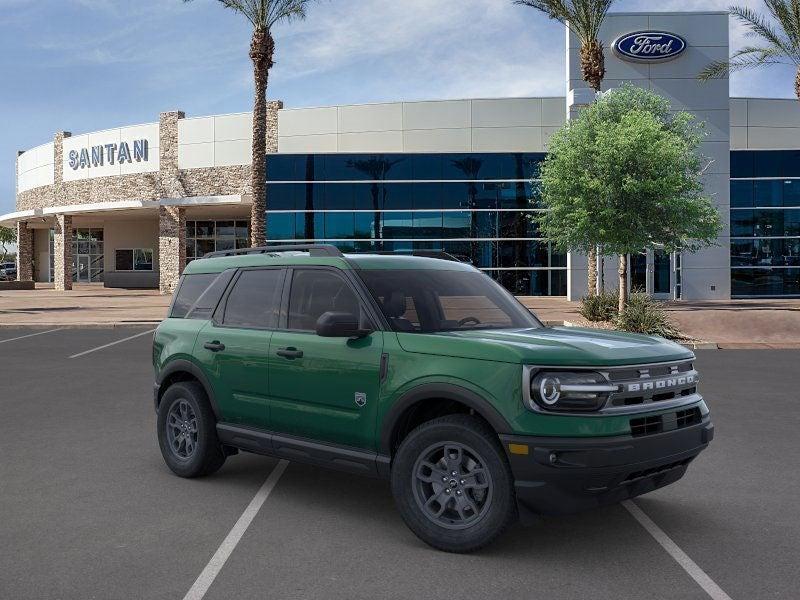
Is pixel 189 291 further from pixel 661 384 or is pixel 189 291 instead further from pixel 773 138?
pixel 773 138

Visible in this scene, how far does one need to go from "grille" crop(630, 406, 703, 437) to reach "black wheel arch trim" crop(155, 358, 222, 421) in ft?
10.6

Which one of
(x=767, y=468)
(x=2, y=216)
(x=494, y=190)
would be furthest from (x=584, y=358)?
(x=2, y=216)

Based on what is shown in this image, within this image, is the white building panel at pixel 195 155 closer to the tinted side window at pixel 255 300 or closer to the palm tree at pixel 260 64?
the palm tree at pixel 260 64

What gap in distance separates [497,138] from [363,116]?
21.7ft

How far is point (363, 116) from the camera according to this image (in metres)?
38.6

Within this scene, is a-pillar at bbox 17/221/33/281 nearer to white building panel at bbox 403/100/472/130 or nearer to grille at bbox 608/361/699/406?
white building panel at bbox 403/100/472/130

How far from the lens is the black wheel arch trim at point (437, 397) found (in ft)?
14.6

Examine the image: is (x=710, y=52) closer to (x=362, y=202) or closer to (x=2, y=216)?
(x=362, y=202)

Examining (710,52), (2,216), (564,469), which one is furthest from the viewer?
(2,216)

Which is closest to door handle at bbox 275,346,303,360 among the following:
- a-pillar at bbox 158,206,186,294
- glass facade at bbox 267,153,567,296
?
glass facade at bbox 267,153,567,296

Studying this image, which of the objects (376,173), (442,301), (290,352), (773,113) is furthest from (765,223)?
(290,352)

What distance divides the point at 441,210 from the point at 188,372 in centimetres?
3231

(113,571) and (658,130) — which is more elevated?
(658,130)

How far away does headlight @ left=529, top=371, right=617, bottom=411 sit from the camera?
4.39m
